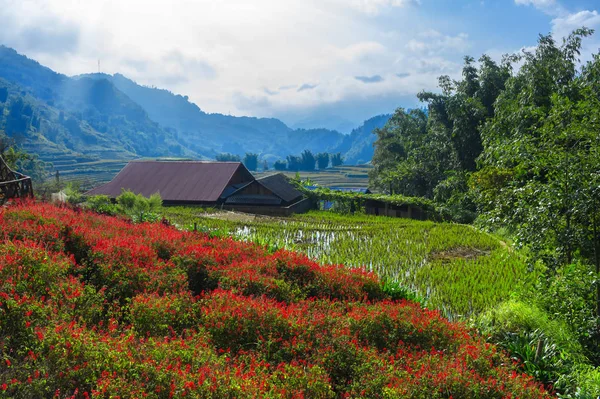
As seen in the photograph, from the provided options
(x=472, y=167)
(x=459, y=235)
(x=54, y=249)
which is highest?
(x=472, y=167)

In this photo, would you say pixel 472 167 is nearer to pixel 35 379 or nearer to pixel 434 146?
pixel 434 146

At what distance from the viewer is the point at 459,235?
770 inches

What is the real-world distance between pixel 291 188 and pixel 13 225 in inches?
1079

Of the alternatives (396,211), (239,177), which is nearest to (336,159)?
(239,177)

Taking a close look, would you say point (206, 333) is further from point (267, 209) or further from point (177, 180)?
point (177, 180)

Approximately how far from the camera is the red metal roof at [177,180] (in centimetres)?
3262

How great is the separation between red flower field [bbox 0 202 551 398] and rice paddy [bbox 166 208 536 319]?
2783 mm

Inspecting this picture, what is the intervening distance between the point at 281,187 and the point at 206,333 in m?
28.2

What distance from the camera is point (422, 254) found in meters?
16.1

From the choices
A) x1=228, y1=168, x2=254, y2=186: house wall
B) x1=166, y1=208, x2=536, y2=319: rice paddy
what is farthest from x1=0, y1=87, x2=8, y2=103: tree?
x1=166, y1=208, x2=536, y2=319: rice paddy

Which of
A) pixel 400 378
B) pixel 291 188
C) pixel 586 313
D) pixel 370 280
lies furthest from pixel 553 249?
pixel 291 188

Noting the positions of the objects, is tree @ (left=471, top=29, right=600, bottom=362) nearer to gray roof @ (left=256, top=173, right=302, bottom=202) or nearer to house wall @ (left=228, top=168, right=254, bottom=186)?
gray roof @ (left=256, top=173, right=302, bottom=202)

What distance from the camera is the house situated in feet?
103

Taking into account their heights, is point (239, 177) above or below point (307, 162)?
below
